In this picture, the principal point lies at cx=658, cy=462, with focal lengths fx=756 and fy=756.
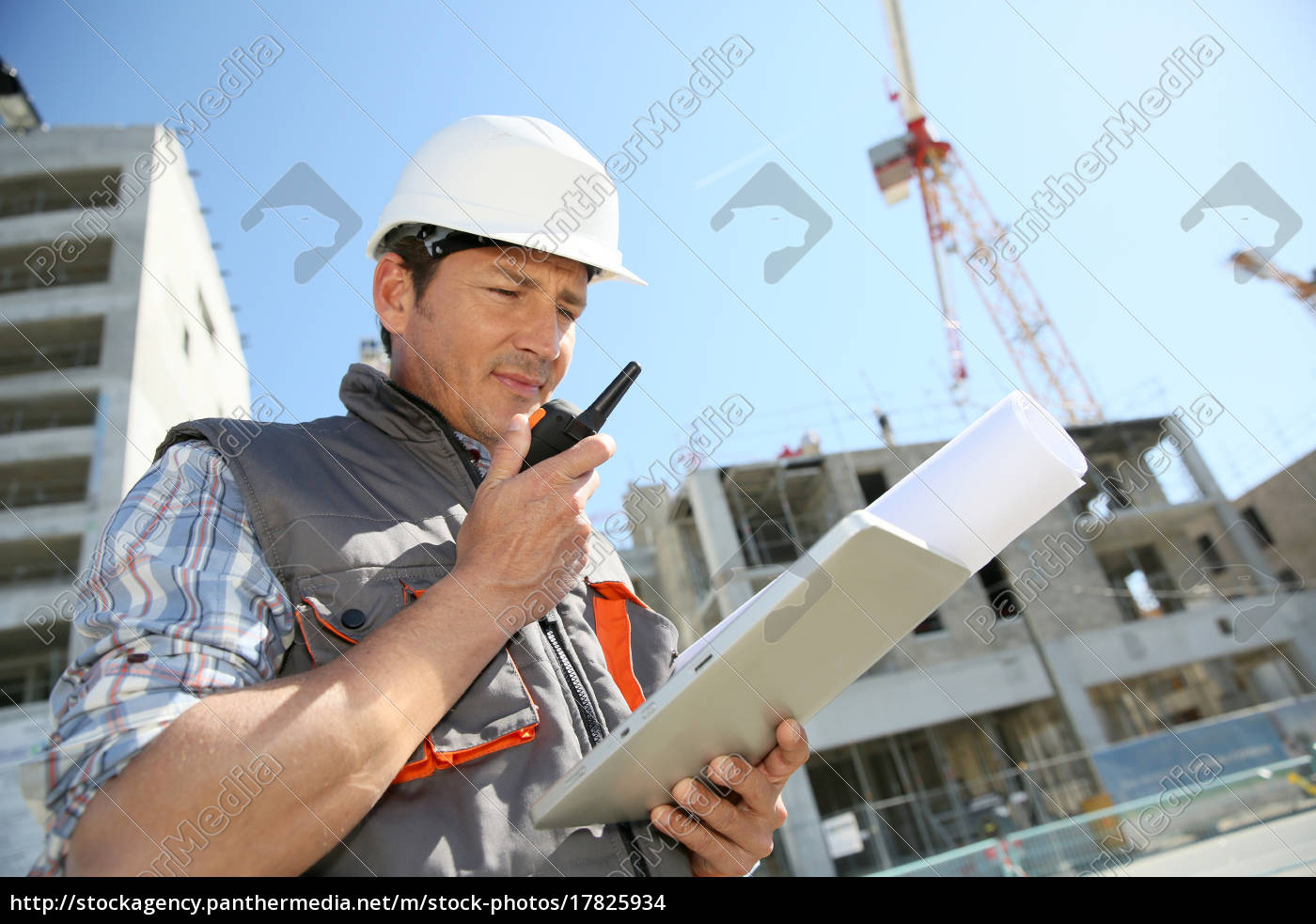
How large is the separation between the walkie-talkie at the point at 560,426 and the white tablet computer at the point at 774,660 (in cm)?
45

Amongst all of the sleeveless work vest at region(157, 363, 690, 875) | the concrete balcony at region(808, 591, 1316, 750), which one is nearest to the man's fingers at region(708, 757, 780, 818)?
the sleeveless work vest at region(157, 363, 690, 875)

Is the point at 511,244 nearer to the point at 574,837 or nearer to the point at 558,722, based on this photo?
the point at 558,722

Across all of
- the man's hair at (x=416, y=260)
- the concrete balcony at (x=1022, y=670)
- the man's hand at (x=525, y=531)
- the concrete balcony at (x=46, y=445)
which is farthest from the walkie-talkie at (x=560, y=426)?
the concrete balcony at (x=46, y=445)

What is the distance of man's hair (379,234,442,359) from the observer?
171cm

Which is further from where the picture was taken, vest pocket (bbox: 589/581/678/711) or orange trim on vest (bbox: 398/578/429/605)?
vest pocket (bbox: 589/581/678/711)

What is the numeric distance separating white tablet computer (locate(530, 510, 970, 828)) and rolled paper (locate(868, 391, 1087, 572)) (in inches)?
2.9

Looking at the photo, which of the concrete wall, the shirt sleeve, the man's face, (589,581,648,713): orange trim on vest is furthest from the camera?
the concrete wall

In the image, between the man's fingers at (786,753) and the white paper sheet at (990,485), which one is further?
the man's fingers at (786,753)

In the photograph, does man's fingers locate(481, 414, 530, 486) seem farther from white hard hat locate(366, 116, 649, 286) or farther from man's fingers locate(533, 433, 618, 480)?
white hard hat locate(366, 116, 649, 286)

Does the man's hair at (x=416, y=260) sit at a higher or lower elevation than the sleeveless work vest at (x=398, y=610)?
higher

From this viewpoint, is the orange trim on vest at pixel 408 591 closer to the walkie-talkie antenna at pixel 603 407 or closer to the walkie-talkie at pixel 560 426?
the walkie-talkie at pixel 560 426

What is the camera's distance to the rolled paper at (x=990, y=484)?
1.01 m

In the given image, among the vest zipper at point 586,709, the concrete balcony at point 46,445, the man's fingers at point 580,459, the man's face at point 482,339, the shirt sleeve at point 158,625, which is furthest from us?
the concrete balcony at point 46,445

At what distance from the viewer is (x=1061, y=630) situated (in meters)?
23.2
